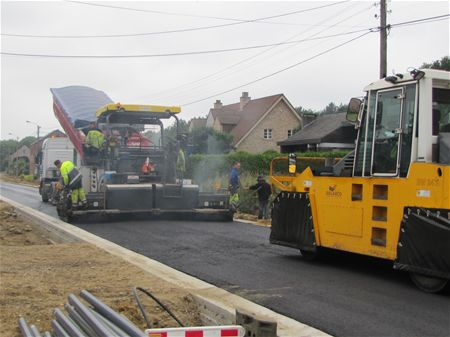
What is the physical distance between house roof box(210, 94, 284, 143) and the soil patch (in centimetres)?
4376

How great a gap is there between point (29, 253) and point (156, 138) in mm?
7656

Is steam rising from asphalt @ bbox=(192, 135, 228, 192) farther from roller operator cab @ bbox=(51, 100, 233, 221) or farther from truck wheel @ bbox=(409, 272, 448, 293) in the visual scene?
truck wheel @ bbox=(409, 272, 448, 293)

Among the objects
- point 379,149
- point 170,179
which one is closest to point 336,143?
point 379,149

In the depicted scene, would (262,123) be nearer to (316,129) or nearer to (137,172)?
(316,129)

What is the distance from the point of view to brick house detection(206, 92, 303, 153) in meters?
52.6

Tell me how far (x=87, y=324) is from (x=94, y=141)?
1131cm

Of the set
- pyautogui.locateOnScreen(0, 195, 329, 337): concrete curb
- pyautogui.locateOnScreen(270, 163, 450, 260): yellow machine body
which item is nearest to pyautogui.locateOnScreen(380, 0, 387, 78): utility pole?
pyautogui.locateOnScreen(270, 163, 450, 260): yellow machine body

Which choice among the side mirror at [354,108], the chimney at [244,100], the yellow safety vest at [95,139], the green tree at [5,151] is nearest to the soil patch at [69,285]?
the side mirror at [354,108]

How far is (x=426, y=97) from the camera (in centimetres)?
713

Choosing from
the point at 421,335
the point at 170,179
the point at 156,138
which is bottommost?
the point at 421,335

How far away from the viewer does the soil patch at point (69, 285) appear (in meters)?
5.57

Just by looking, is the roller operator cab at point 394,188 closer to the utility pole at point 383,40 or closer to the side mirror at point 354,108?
the side mirror at point 354,108

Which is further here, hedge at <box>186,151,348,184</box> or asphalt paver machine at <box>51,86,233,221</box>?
hedge at <box>186,151,348,184</box>

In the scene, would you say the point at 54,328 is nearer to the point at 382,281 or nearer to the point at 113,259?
the point at 113,259
